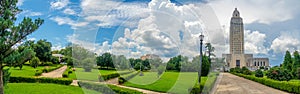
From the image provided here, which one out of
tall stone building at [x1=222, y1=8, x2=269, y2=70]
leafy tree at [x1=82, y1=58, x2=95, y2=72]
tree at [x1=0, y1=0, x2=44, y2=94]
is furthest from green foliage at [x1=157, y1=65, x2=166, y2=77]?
tall stone building at [x1=222, y1=8, x2=269, y2=70]

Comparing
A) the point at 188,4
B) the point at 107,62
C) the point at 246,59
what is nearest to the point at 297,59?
the point at 107,62

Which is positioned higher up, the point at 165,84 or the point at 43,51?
the point at 43,51

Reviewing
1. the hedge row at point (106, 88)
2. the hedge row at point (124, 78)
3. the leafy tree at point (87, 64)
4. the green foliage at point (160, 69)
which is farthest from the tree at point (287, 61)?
the hedge row at point (106, 88)

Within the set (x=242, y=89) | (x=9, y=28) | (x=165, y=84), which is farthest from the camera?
(x=165, y=84)

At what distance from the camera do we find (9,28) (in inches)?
305

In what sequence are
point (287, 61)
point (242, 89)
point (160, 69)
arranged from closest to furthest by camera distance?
1. point (242, 89)
2. point (160, 69)
3. point (287, 61)

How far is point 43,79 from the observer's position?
1678cm

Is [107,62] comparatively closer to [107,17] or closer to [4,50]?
[107,17]

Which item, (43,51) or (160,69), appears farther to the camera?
(43,51)

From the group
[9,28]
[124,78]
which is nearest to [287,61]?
[124,78]

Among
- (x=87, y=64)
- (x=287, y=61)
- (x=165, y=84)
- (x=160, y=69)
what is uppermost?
(x=287, y=61)

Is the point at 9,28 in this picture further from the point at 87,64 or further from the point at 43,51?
the point at 43,51

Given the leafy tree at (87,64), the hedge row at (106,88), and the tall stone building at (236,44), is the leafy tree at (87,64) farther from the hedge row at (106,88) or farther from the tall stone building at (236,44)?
the tall stone building at (236,44)

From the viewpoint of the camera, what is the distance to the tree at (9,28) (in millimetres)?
7703
